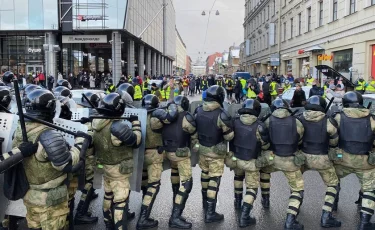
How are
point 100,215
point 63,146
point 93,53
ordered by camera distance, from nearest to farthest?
point 63,146, point 100,215, point 93,53

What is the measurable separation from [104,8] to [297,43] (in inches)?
595

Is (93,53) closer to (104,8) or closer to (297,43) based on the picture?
(104,8)

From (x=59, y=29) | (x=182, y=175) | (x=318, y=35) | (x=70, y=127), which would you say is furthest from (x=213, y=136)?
(x=59, y=29)

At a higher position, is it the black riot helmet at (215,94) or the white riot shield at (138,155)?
the black riot helmet at (215,94)

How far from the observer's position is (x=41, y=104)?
3.37 metres

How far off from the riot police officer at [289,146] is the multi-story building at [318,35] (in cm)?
1404

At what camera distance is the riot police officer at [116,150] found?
4.11m

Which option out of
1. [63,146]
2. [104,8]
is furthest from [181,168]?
[104,8]

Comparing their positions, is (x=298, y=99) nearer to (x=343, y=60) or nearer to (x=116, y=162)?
(x=116, y=162)

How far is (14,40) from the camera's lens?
105ft

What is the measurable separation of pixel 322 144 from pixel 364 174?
0.61m

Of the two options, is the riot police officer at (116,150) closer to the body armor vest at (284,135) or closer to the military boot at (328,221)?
the body armor vest at (284,135)

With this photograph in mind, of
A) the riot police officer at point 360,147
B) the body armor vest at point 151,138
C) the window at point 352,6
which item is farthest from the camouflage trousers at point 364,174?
the window at point 352,6

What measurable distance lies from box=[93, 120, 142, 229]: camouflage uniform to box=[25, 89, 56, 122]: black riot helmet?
819mm
